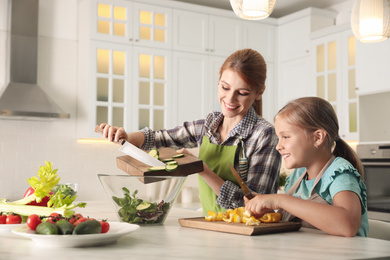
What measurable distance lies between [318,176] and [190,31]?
3.03 meters

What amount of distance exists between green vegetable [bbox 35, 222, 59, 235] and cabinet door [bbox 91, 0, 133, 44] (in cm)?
307

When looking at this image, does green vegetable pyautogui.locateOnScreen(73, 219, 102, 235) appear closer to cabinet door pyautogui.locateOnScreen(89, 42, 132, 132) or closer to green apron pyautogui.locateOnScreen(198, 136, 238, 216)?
green apron pyautogui.locateOnScreen(198, 136, 238, 216)

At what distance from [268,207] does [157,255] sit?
1.57 feet

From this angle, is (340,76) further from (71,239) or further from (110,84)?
(71,239)

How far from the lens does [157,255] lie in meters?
1.00

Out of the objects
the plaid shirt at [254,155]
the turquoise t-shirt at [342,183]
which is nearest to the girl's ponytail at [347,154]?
the turquoise t-shirt at [342,183]

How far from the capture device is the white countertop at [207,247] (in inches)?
39.4

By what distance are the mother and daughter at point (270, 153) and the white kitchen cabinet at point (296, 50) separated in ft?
8.91

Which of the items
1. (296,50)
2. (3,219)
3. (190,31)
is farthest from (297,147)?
(296,50)

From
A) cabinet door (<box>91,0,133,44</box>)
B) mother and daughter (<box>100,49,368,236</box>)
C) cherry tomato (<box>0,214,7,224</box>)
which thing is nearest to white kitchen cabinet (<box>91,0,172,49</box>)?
cabinet door (<box>91,0,133,44</box>)

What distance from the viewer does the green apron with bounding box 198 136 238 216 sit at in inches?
73.5

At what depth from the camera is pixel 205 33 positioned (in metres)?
4.44

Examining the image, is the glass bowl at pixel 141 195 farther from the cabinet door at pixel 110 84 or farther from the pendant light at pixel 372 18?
the cabinet door at pixel 110 84

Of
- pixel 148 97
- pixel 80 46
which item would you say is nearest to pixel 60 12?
pixel 80 46
